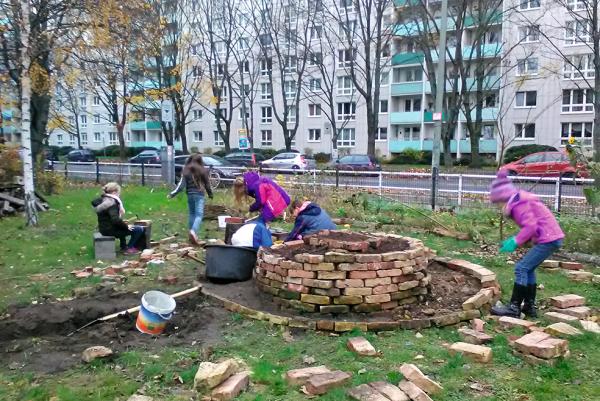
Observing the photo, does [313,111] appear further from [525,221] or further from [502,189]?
[525,221]

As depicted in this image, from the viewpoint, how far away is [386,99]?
50.6 m

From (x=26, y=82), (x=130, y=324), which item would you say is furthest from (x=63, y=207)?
(x=130, y=324)

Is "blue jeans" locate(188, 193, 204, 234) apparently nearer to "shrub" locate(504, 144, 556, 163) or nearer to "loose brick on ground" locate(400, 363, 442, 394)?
"loose brick on ground" locate(400, 363, 442, 394)

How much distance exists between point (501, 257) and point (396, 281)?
12.6 ft

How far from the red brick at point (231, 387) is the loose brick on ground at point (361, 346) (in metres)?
1.02

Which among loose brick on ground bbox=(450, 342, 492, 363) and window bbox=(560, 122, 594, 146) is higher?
window bbox=(560, 122, 594, 146)

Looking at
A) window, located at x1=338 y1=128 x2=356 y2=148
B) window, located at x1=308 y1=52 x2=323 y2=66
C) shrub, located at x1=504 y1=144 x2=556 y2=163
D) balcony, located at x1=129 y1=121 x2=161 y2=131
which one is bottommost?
shrub, located at x1=504 y1=144 x2=556 y2=163

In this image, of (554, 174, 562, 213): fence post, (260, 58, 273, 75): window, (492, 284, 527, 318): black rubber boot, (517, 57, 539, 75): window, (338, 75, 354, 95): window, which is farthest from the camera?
(338, 75, 354, 95): window

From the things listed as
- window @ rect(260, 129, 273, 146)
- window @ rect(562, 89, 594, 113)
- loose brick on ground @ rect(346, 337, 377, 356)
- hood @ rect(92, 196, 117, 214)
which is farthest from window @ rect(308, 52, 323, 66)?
loose brick on ground @ rect(346, 337, 377, 356)

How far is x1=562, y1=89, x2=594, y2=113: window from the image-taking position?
39.8m

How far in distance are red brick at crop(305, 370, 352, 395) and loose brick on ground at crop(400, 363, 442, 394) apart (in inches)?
17.0

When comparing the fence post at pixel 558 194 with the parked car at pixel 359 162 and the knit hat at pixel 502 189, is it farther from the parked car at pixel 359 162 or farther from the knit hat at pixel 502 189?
the parked car at pixel 359 162

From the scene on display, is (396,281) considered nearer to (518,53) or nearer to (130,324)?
(130,324)

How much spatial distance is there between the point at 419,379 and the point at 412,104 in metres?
47.5
